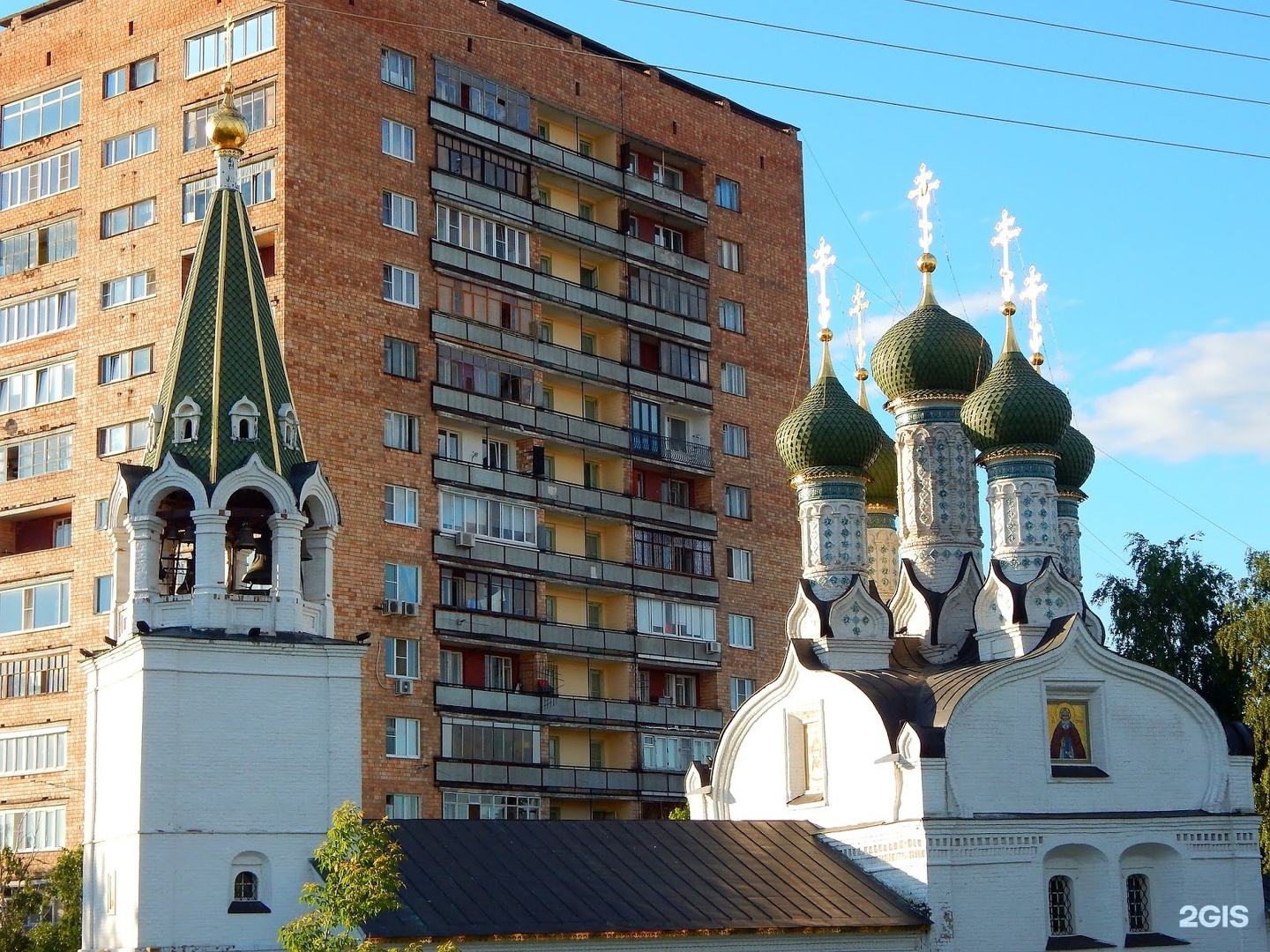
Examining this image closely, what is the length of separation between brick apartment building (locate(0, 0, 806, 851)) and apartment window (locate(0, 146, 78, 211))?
0.08 m

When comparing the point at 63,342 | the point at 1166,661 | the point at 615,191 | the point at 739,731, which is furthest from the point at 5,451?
the point at 1166,661

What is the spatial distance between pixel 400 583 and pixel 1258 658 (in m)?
15.9

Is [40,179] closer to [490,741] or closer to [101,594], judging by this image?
[101,594]

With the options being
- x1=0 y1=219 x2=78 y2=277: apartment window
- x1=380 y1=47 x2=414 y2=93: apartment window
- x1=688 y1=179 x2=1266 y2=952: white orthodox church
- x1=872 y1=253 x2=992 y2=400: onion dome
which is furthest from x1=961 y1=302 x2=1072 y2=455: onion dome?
x1=0 y1=219 x2=78 y2=277: apartment window

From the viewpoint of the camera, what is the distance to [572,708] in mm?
43188

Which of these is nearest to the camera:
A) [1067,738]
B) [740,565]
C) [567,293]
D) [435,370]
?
[1067,738]

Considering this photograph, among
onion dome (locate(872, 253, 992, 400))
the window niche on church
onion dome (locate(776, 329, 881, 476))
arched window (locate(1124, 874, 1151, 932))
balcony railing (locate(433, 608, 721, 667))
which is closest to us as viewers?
arched window (locate(1124, 874, 1151, 932))

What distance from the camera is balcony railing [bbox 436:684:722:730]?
41000 millimetres

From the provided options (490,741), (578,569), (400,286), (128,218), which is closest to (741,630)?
(578,569)

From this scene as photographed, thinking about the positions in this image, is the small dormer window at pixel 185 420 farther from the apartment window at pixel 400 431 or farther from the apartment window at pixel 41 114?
the apartment window at pixel 41 114

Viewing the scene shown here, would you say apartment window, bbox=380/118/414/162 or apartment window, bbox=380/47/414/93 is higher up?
apartment window, bbox=380/47/414/93

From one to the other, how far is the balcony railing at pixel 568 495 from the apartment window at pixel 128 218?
7.73m

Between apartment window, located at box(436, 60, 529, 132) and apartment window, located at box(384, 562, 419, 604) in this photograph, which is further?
apartment window, located at box(436, 60, 529, 132)

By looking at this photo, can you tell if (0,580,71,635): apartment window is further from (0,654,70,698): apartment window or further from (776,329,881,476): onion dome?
(776,329,881,476): onion dome
